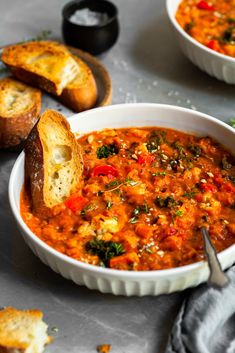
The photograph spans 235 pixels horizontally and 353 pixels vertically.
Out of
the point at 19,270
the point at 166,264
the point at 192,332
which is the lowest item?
the point at 19,270

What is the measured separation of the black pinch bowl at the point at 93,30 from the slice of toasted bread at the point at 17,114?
0.88 m

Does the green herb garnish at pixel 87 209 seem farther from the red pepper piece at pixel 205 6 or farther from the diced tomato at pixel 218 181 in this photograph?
the red pepper piece at pixel 205 6

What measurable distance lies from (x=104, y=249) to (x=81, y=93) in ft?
6.44

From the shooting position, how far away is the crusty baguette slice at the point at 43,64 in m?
5.79

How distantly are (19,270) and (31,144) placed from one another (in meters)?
0.87

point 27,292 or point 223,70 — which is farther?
point 223,70

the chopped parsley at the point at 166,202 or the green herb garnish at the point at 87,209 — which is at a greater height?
the chopped parsley at the point at 166,202

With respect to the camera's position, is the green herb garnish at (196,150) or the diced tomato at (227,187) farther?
the green herb garnish at (196,150)

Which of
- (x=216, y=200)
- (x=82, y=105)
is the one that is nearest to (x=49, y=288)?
(x=216, y=200)

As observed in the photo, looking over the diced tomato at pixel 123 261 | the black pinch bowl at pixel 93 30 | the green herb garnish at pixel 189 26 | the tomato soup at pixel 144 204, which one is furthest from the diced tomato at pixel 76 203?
the green herb garnish at pixel 189 26

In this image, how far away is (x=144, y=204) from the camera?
177 inches

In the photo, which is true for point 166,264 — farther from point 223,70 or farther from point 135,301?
point 223,70

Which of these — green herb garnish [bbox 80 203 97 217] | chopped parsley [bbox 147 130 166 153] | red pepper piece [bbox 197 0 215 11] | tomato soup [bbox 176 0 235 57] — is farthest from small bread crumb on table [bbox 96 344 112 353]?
red pepper piece [bbox 197 0 215 11]

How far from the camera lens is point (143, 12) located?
7.36 m
